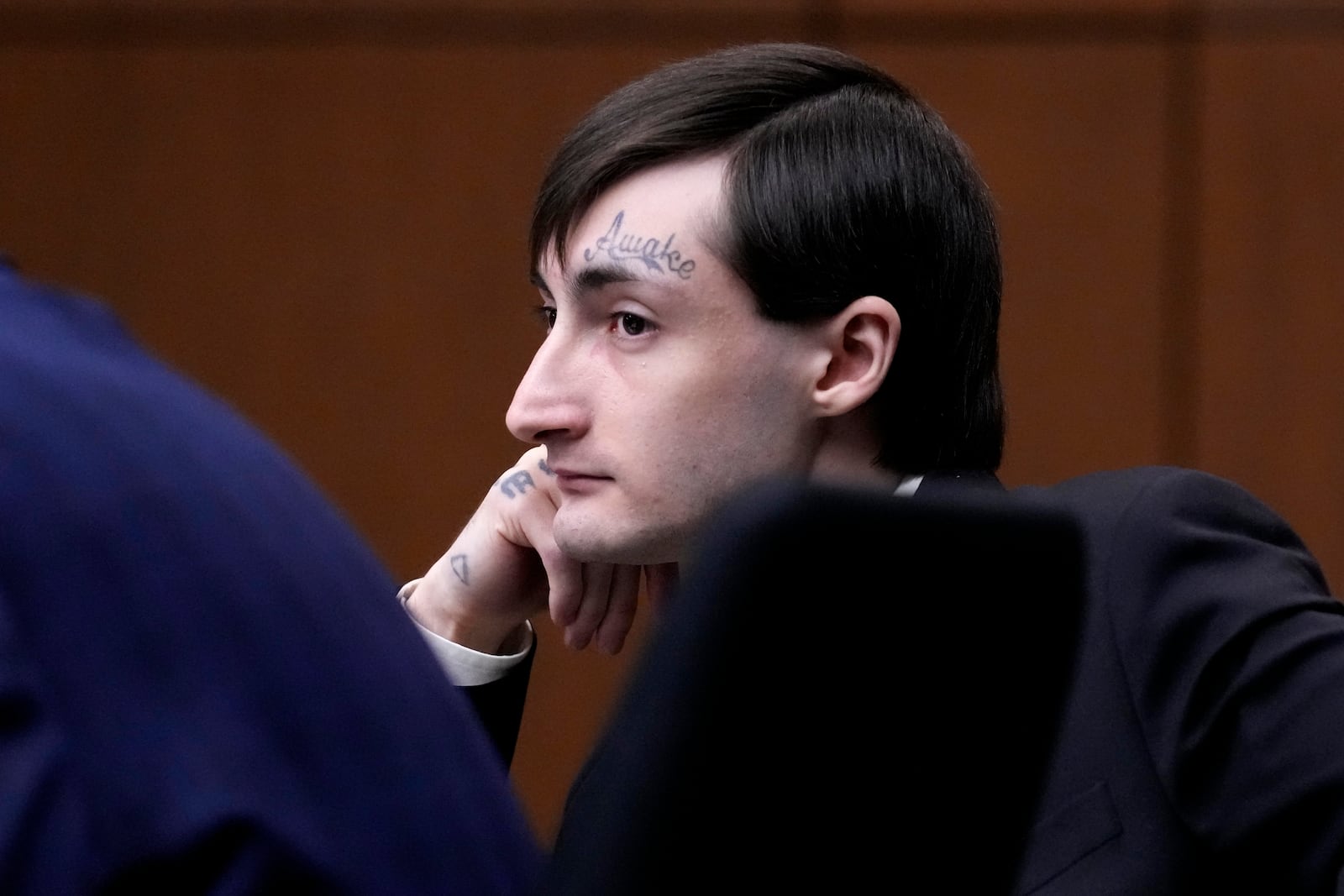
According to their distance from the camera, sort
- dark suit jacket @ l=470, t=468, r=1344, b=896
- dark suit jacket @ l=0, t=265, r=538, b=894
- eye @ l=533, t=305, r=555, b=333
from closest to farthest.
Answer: dark suit jacket @ l=0, t=265, r=538, b=894
dark suit jacket @ l=470, t=468, r=1344, b=896
eye @ l=533, t=305, r=555, b=333

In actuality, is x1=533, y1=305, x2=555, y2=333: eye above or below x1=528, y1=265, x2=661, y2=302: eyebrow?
below

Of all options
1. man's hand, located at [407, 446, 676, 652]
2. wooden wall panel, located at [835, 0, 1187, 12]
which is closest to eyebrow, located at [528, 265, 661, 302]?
man's hand, located at [407, 446, 676, 652]

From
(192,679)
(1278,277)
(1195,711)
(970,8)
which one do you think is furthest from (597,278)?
(1278,277)

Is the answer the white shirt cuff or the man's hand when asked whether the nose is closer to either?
the man's hand

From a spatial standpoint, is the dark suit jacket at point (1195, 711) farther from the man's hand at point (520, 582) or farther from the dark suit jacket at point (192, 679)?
the dark suit jacket at point (192, 679)

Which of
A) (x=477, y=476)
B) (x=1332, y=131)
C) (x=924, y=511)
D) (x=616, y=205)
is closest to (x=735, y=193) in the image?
(x=616, y=205)

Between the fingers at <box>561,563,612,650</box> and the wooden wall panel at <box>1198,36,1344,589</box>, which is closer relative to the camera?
the fingers at <box>561,563,612,650</box>

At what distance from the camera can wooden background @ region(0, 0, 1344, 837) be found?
3338 millimetres

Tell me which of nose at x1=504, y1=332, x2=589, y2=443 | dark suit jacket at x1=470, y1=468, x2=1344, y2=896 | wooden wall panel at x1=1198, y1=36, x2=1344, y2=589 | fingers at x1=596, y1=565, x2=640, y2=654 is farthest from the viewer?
wooden wall panel at x1=1198, y1=36, x2=1344, y2=589

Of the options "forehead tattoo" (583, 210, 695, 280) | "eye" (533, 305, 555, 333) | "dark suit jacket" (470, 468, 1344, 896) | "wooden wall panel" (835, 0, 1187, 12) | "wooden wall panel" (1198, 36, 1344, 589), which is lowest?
"wooden wall panel" (1198, 36, 1344, 589)

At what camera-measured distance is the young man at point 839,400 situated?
1.28m

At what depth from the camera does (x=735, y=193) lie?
1.52 meters

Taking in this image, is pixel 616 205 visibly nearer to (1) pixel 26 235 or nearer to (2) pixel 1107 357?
(2) pixel 1107 357

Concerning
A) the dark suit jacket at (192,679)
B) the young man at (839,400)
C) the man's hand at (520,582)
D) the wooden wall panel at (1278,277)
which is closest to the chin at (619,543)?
the young man at (839,400)
